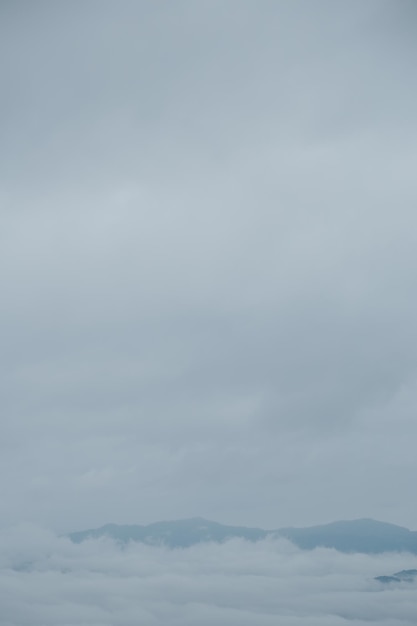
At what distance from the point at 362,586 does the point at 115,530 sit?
9.35m

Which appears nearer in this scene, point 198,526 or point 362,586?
point 362,586

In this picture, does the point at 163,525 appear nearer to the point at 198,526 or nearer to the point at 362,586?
the point at 198,526

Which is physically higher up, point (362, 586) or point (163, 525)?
point (163, 525)

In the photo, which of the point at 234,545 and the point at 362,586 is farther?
the point at 234,545

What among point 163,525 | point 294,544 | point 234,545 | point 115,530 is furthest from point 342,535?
point 115,530

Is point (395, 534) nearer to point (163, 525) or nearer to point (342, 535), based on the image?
point (342, 535)

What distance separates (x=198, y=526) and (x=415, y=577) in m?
8.24

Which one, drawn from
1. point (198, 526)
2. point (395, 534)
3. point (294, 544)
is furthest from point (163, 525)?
point (395, 534)

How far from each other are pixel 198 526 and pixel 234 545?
1.65 meters

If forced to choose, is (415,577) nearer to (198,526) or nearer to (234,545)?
(234,545)

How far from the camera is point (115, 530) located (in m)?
25.7

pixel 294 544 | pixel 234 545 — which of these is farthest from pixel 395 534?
pixel 234 545

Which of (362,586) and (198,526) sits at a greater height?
(198,526)

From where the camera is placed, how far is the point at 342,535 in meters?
26.2
